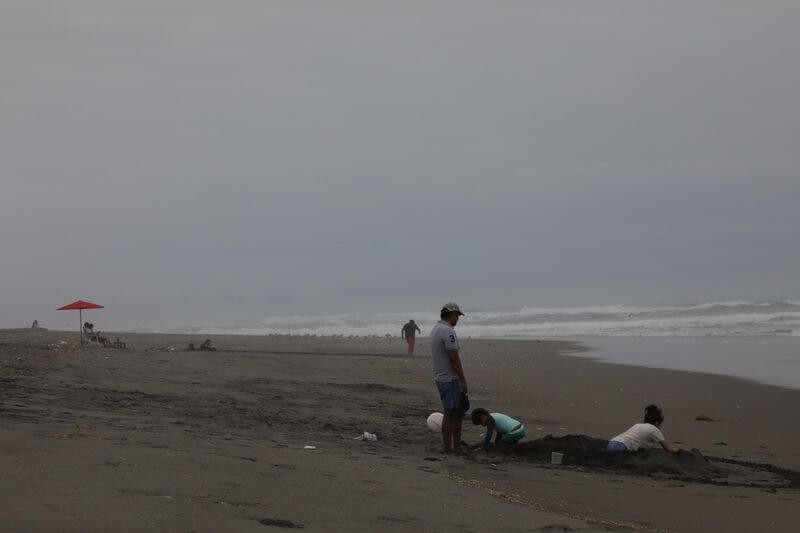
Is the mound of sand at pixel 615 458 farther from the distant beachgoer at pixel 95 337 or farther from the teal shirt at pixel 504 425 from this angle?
the distant beachgoer at pixel 95 337

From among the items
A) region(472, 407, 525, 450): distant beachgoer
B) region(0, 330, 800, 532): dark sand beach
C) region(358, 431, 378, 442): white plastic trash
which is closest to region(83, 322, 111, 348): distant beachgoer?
region(0, 330, 800, 532): dark sand beach

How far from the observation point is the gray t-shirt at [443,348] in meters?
10.5

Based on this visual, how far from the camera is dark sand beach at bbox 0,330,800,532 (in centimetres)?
527

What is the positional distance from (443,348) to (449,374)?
0.31m

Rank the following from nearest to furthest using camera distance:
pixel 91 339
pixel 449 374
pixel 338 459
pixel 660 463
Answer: pixel 338 459 → pixel 660 463 → pixel 449 374 → pixel 91 339

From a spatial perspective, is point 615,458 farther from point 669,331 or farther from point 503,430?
point 669,331

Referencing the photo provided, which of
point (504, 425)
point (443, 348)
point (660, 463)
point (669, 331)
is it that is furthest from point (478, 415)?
Answer: point (669, 331)

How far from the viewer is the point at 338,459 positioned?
8.13 meters

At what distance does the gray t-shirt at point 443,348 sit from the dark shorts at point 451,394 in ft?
0.17

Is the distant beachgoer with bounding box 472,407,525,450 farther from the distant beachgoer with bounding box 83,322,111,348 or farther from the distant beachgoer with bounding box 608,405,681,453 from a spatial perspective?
the distant beachgoer with bounding box 83,322,111,348

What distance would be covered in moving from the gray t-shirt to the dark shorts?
Answer: 52mm

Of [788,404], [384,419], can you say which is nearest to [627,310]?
[788,404]

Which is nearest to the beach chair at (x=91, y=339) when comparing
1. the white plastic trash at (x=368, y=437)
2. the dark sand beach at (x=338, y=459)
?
the dark sand beach at (x=338, y=459)

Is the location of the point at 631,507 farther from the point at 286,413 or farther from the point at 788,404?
the point at 788,404
